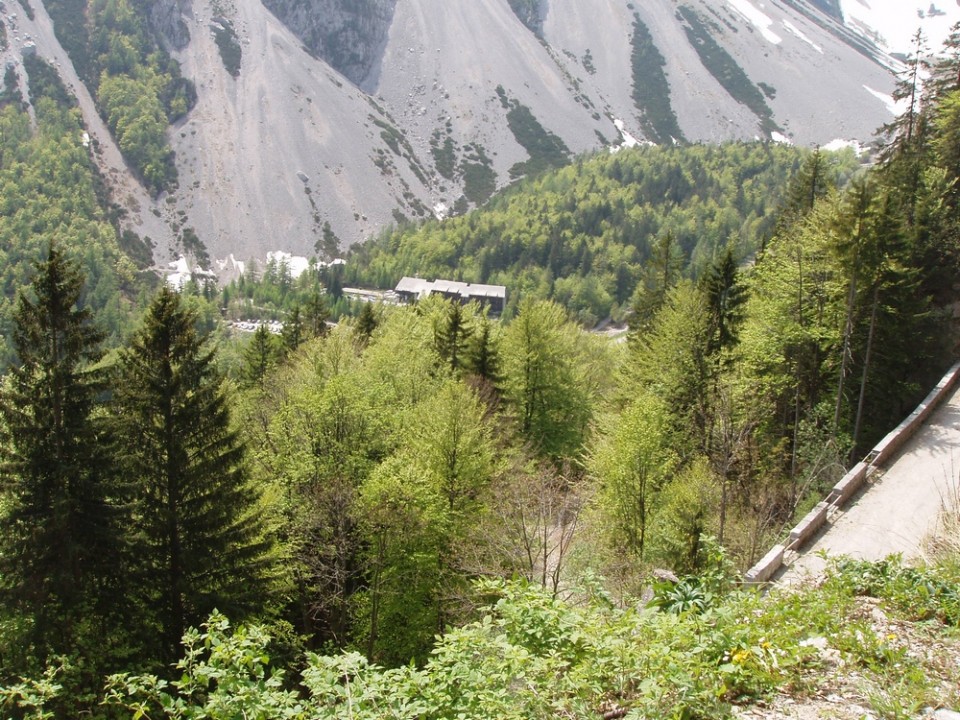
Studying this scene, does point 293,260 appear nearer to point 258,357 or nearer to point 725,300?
point 258,357

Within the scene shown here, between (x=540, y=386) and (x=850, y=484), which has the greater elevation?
(x=850, y=484)

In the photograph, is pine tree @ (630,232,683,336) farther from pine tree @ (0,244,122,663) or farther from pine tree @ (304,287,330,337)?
pine tree @ (0,244,122,663)

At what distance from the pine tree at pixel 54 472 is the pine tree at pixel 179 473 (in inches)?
39.7

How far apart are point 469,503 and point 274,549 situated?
20.7 ft

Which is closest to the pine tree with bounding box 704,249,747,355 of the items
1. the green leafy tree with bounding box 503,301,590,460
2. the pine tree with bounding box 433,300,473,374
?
the green leafy tree with bounding box 503,301,590,460

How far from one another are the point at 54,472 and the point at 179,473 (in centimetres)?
265

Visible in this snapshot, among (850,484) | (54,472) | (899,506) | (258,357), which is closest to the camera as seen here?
(54,472)

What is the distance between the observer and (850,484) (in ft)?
59.5

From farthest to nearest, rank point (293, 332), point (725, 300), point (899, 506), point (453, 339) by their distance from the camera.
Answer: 1. point (293, 332)
2. point (453, 339)
3. point (725, 300)
4. point (899, 506)

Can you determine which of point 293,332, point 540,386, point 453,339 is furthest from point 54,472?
point 293,332

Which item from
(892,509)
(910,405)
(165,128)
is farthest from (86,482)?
(165,128)

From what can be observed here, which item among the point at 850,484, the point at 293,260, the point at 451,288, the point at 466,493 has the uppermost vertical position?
the point at 850,484

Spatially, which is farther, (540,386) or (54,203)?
(54,203)

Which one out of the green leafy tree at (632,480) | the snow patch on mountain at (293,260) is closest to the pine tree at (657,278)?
the green leafy tree at (632,480)
